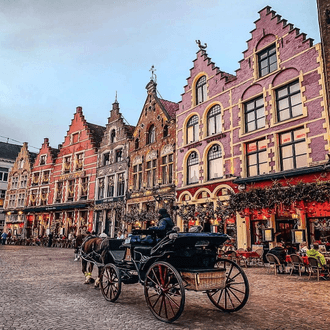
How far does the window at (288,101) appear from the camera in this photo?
52.0 feet

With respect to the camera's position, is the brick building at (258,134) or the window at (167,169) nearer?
the brick building at (258,134)

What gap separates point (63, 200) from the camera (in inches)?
1339

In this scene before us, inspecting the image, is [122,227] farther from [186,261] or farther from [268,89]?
[186,261]

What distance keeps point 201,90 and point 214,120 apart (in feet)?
9.36

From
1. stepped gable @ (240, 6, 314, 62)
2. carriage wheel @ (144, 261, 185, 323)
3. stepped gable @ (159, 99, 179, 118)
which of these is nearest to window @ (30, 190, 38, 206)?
stepped gable @ (159, 99, 179, 118)

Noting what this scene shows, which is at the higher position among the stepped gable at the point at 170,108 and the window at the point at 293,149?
the stepped gable at the point at 170,108

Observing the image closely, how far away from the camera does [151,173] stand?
24.9 m

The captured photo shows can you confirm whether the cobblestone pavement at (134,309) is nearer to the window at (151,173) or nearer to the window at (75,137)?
the window at (151,173)

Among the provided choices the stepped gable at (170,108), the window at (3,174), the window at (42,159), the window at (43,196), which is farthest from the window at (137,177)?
the window at (3,174)

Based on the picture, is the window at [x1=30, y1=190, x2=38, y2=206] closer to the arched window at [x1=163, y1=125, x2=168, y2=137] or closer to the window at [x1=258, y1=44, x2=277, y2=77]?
the arched window at [x1=163, y1=125, x2=168, y2=137]

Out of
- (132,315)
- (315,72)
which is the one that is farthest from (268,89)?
(132,315)

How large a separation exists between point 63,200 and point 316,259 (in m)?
29.0

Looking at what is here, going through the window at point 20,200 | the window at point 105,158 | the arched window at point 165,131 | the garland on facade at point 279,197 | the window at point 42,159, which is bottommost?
the garland on facade at point 279,197

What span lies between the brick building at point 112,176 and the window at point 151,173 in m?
2.96
